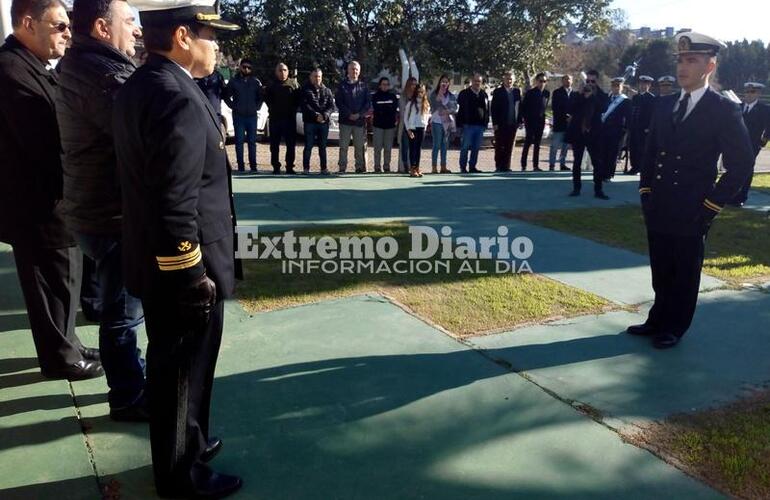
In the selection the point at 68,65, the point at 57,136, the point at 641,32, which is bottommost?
the point at 57,136

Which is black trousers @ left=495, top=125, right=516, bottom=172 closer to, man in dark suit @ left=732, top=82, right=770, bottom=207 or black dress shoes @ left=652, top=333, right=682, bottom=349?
man in dark suit @ left=732, top=82, right=770, bottom=207

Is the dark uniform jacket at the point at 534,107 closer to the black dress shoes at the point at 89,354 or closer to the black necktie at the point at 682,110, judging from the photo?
the black necktie at the point at 682,110

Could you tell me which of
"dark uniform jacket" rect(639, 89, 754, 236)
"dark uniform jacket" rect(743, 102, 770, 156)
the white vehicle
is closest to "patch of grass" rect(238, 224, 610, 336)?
"dark uniform jacket" rect(639, 89, 754, 236)

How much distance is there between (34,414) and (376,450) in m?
1.77

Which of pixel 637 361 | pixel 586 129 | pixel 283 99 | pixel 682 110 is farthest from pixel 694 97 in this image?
pixel 283 99

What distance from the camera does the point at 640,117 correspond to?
1212 centimetres

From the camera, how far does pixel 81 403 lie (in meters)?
3.34

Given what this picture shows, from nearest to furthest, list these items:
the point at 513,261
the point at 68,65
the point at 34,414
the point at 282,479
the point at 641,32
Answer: the point at 282,479 → the point at 68,65 → the point at 34,414 → the point at 513,261 → the point at 641,32

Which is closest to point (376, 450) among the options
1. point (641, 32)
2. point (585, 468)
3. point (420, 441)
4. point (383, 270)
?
point (420, 441)

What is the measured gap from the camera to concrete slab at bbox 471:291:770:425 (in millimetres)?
3547

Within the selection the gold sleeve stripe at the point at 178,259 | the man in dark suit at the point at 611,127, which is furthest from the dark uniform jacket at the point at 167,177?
the man in dark suit at the point at 611,127

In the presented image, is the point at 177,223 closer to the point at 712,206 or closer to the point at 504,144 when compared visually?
the point at 712,206

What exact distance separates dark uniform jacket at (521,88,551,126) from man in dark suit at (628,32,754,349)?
327 inches

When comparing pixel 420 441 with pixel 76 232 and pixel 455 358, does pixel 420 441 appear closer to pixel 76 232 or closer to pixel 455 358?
pixel 455 358
